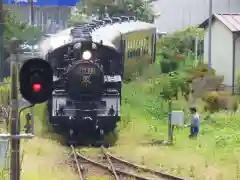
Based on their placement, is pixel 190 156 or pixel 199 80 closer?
pixel 190 156

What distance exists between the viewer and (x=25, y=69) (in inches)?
268

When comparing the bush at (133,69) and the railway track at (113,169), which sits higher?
the bush at (133,69)

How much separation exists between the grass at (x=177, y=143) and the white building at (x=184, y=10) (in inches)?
1096

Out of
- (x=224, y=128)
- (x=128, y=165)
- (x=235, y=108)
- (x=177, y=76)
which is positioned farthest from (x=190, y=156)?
(x=177, y=76)

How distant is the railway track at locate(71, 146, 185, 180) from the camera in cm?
1329

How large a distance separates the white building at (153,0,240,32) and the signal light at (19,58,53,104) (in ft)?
144

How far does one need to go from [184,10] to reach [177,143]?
35.8 m

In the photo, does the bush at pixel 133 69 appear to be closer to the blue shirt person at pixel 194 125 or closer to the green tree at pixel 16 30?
the green tree at pixel 16 30

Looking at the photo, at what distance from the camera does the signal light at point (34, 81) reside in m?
6.80

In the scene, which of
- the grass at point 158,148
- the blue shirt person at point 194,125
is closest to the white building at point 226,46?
the grass at point 158,148

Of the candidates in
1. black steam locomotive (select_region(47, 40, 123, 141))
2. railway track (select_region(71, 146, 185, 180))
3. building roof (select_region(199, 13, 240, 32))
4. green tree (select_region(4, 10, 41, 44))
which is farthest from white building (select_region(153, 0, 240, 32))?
railway track (select_region(71, 146, 185, 180))

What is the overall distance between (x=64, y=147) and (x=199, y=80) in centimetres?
960

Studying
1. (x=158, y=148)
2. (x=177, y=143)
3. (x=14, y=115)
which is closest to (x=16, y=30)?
(x=177, y=143)

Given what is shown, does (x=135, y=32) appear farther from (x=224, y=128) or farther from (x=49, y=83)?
(x=49, y=83)
